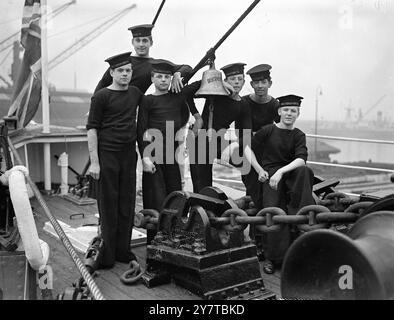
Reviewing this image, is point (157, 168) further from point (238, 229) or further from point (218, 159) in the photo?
point (238, 229)

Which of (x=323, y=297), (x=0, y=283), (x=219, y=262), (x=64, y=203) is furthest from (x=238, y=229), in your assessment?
(x=64, y=203)

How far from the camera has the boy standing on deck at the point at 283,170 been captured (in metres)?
3.08

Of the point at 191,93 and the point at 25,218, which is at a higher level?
the point at 191,93

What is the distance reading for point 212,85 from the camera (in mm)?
3377

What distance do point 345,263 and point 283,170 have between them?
52.2 inches

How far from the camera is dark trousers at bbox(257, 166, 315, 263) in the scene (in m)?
3.06

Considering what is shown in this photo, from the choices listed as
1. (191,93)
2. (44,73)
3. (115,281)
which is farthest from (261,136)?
(44,73)

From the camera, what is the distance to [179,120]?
11.2 feet

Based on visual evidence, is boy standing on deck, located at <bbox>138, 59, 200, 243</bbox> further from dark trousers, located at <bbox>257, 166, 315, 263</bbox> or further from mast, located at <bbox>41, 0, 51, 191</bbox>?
mast, located at <bbox>41, 0, 51, 191</bbox>

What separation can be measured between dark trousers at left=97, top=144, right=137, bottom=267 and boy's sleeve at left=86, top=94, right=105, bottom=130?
19 centimetres

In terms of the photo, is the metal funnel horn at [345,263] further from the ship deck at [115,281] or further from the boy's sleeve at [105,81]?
the boy's sleeve at [105,81]

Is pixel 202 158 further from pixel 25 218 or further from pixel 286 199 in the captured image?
pixel 25 218

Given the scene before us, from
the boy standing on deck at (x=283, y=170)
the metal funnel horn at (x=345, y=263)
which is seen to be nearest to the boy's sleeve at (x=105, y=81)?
the boy standing on deck at (x=283, y=170)

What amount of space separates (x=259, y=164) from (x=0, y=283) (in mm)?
1843
